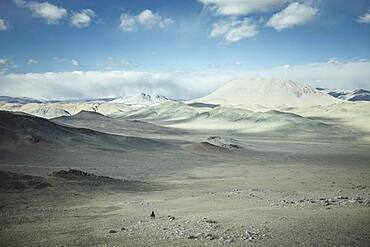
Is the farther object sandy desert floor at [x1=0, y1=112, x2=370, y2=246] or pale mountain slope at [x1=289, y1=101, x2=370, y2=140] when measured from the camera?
pale mountain slope at [x1=289, y1=101, x2=370, y2=140]

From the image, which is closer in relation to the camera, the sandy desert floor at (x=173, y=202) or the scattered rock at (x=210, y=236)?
the scattered rock at (x=210, y=236)

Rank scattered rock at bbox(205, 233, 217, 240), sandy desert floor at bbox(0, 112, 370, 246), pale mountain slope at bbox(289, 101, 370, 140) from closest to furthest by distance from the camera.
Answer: scattered rock at bbox(205, 233, 217, 240), sandy desert floor at bbox(0, 112, 370, 246), pale mountain slope at bbox(289, 101, 370, 140)

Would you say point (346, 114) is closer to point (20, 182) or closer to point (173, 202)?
point (173, 202)

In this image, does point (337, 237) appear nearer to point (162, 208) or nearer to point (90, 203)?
point (162, 208)

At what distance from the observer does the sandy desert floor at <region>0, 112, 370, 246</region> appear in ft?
36.2

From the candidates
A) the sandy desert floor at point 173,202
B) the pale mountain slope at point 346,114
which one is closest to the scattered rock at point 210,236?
the sandy desert floor at point 173,202

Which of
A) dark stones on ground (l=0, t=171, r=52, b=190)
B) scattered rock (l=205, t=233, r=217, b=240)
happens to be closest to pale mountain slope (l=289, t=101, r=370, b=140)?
dark stones on ground (l=0, t=171, r=52, b=190)

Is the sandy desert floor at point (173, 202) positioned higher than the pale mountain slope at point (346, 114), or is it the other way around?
the pale mountain slope at point (346, 114)

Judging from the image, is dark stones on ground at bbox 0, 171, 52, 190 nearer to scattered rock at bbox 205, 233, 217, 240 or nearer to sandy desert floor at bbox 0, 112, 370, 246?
sandy desert floor at bbox 0, 112, 370, 246

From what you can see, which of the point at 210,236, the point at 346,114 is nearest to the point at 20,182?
the point at 210,236

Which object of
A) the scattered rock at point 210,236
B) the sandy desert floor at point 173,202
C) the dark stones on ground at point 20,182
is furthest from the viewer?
the dark stones on ground at point 20,182

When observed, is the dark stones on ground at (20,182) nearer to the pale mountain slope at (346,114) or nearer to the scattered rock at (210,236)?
the scattered rock at (210,236)

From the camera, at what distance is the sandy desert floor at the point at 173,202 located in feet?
36.2

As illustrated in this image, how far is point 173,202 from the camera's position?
62.5 feet
